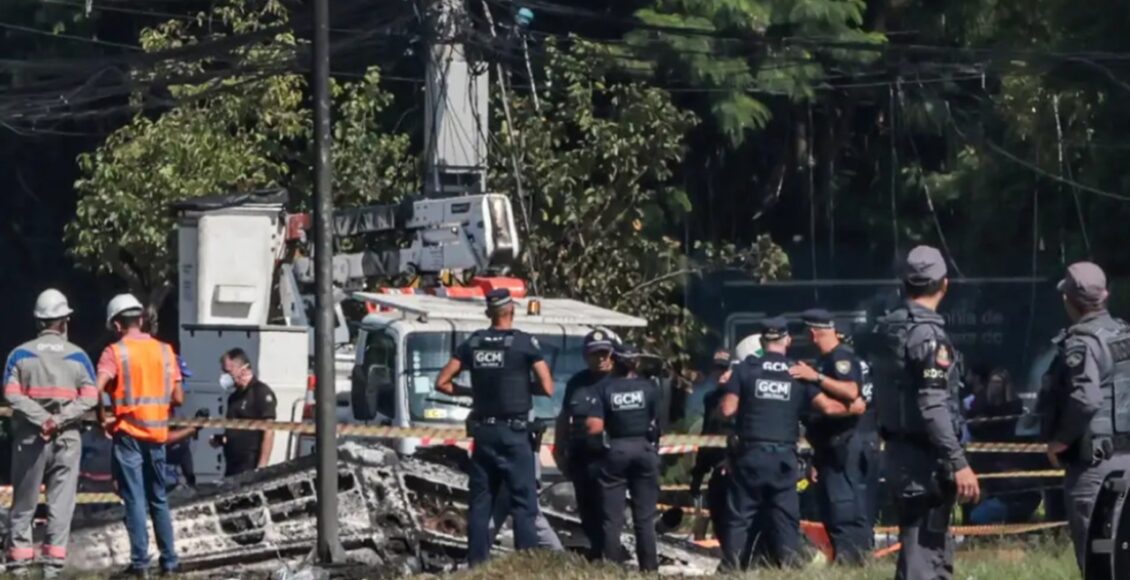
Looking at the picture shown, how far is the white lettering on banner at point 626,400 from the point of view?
13.1 metres

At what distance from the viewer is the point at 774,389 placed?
13.2m

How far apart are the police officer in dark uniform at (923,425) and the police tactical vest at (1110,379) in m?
0.69

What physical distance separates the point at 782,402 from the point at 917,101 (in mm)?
14637

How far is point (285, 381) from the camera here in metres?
18.6

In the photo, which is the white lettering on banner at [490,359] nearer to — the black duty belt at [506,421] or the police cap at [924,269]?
the black duty belt at [506,421]

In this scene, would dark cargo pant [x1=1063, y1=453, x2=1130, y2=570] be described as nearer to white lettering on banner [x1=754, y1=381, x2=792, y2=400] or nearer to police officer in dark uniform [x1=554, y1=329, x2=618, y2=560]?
white lettering on banner [x1=754, y1=381, x2=792, y2=400]

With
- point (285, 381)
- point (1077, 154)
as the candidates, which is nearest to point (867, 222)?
point (1077, 154)

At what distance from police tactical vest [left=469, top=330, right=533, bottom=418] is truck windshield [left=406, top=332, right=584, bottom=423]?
3409mm

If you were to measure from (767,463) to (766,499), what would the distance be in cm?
25

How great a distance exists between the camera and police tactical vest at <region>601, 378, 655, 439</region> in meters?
13.1

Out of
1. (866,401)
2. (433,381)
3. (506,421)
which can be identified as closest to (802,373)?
(866,401)

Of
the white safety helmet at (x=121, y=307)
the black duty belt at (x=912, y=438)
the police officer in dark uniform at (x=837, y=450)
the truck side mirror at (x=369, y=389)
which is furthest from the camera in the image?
the truck side mirror at (x=369, y=389)

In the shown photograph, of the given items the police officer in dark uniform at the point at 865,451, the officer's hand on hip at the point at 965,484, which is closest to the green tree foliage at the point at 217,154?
the police officer in dark uniform at the point at 865,451

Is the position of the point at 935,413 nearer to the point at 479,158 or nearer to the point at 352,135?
the point at 479,158
